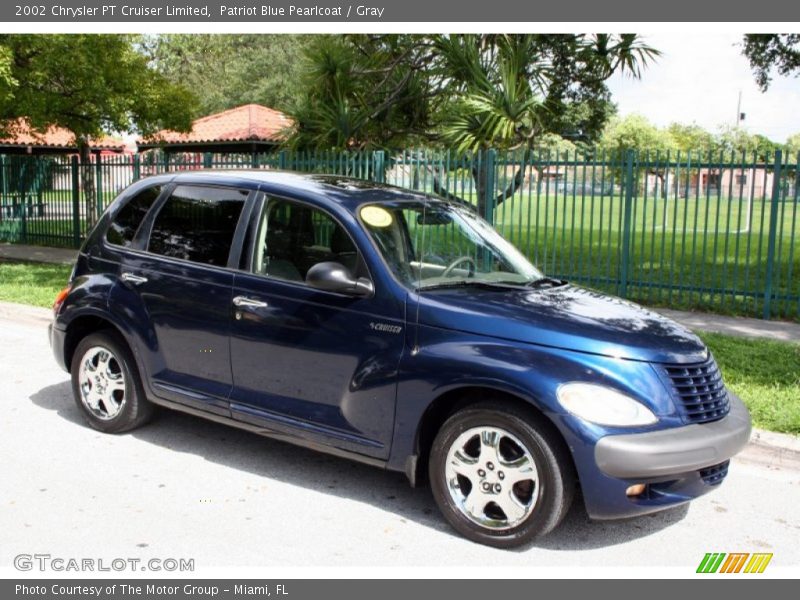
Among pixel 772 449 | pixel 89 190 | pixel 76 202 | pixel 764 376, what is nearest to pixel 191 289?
pixel 772 449

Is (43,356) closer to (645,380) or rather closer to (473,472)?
(473,472)

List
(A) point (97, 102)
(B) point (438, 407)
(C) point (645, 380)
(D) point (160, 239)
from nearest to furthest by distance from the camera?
(C) point (645, 380) → (B) point (438, 407) → (D) point (160, 239) → (A) point (97, 102)

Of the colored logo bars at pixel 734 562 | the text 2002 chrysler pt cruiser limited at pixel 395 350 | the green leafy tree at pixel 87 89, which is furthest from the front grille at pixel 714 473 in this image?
the green leafy tree at pixel 87 89

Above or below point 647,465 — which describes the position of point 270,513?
below

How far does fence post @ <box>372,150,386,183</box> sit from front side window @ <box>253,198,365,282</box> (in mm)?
8061

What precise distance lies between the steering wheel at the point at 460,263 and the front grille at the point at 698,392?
4.36 ft

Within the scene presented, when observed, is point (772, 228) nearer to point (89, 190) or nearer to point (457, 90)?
point (457, 90)

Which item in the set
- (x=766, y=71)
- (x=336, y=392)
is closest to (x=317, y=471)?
(x=336, y=392)

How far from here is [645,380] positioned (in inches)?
155

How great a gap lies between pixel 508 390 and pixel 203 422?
118 inches

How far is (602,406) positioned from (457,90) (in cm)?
1054

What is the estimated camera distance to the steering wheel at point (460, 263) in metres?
4.79

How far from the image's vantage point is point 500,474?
4.09m

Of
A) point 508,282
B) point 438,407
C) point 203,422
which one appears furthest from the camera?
point 203,422
